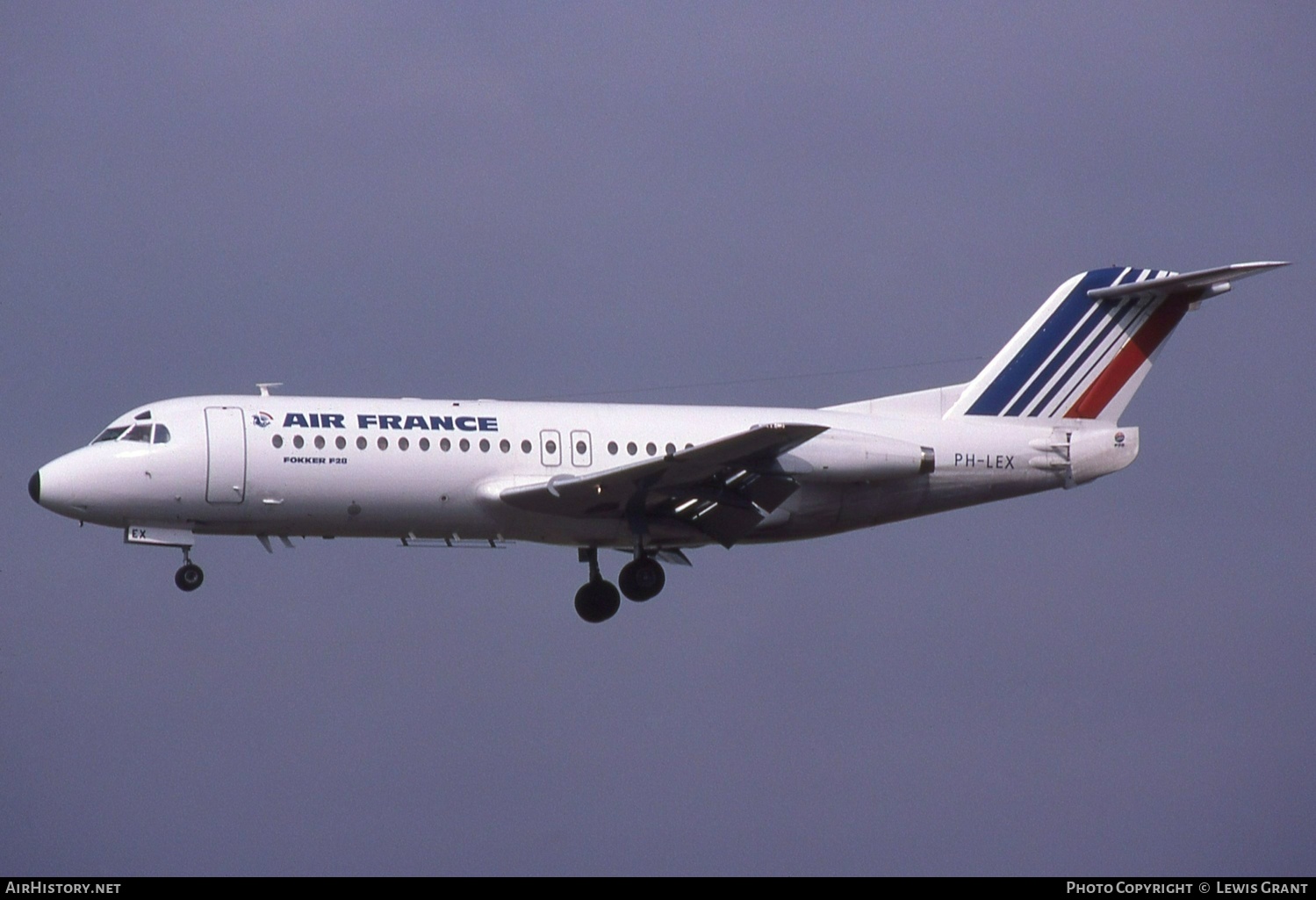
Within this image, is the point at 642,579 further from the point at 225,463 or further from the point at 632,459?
the point at 225,463

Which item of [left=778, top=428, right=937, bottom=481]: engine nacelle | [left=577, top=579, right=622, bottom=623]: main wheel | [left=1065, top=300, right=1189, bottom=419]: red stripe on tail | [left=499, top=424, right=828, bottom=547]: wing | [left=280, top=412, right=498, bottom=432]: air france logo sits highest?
[left=1065, top=300, right=1189, bottom=419]: red stripe on tail

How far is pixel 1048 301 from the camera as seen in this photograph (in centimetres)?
4003

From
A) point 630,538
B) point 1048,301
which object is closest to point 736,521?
point 630,538

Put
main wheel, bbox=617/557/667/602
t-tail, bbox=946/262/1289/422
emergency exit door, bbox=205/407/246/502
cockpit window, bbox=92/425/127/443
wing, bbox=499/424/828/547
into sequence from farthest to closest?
t-tail, bbox=946/262/1289/422 < main wheel, bbox=617/557/667/602 < cockpit window, bbox=92/425/127/443 < emergency exit door, bbox=205/407/246/502 < wing, bbox=499/424/828/547

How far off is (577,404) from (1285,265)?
13000mm

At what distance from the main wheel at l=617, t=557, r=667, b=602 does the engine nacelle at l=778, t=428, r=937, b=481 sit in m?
3.53

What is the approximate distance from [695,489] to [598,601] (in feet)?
13.6

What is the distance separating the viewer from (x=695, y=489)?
35.9 metres

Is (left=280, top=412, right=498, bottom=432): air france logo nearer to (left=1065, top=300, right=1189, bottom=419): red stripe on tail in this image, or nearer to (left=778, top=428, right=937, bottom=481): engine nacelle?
(left=778, top=428, right=937, bottom=481): engine nacelle

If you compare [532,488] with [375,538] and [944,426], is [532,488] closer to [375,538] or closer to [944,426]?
[375,538]

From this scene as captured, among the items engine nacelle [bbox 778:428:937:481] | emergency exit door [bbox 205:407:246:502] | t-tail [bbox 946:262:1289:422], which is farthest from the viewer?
t-tail [bbox 946:262:1289:422]

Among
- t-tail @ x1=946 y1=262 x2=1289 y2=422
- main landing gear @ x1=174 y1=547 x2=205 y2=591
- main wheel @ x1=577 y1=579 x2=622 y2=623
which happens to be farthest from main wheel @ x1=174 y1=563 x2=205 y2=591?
t-tail @ x1=946 y1=262 x2=1289 y2=422

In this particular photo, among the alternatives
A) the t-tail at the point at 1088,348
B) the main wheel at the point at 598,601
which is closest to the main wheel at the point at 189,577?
the main wheel at the point at 598,601

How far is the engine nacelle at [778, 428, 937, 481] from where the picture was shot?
35.9 m
